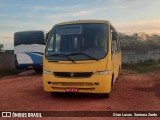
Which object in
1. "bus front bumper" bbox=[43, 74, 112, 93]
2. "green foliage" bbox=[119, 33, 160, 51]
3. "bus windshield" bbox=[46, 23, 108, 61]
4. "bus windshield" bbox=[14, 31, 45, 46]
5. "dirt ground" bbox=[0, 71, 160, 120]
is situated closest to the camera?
"dirt ground" bbox=[0, 71, 160, 120]

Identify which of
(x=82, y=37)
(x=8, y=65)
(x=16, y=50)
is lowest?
(x=8, y=65)

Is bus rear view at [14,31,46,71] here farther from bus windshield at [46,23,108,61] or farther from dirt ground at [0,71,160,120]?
bus windshield at [46,23,108,61]

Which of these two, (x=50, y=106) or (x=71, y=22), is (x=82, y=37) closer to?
(x=71, y=22)

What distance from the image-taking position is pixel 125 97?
1127cm

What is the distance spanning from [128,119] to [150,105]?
2015 mm

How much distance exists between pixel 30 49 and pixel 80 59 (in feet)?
37.5

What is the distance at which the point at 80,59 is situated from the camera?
10.7 metres

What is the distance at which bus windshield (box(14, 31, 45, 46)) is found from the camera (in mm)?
21578

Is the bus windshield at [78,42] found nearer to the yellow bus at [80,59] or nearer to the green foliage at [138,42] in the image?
the yellow bus at [80,59]

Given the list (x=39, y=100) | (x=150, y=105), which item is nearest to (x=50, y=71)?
(x=39, y=100)

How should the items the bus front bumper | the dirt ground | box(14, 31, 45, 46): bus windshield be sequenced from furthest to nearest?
box(14, 31, 45, 46): bus windshield
the bus front bumper
the dirt ground

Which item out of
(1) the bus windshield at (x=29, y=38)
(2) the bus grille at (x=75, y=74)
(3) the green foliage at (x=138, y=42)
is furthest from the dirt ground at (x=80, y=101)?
(3) the green foliage at (x=138, y=42)

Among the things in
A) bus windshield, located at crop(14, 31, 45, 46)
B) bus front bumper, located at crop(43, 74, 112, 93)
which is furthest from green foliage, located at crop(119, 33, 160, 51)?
bus front bumper, located at crop(43, 74, 112, 93)

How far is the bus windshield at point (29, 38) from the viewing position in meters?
21.6
